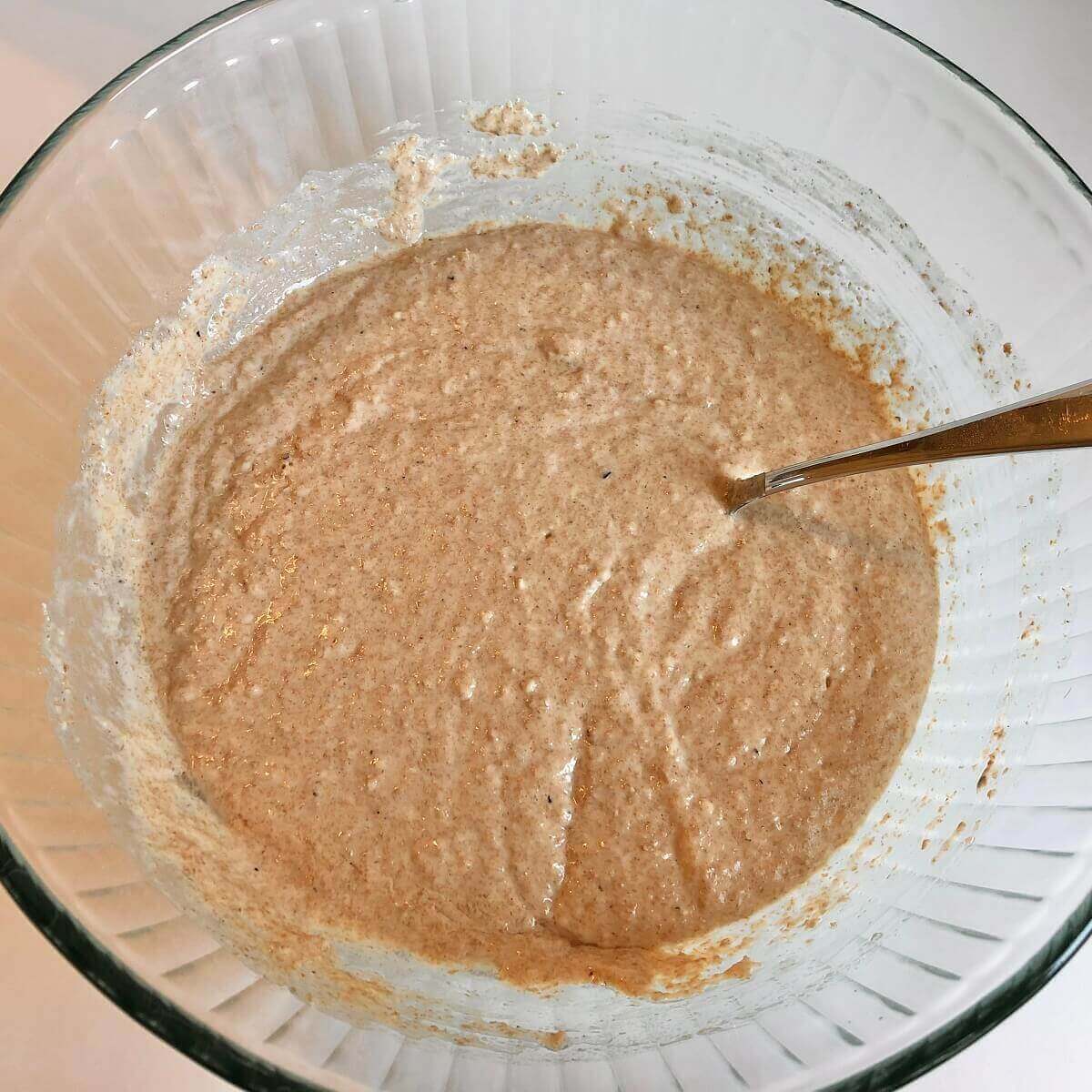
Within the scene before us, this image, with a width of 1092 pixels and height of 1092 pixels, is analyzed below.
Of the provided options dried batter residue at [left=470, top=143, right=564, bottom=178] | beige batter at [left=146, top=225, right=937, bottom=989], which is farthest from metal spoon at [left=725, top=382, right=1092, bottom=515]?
dried batter residue at [left=470, top=143, right=564, bottom=178]

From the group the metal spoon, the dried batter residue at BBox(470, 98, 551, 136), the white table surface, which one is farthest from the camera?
the dried batter residue at BBox(470, 98, 551, 136)

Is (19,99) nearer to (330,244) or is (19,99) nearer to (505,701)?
(330,244)

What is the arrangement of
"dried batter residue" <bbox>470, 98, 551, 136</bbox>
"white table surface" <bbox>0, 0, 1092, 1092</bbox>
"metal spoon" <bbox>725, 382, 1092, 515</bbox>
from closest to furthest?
"metal spoon" <bbox>725, 382, 1092, 515</bbox>
"white table surface" <bbox>0, 0, 1092, 1092</bbox>
"dried batter residue" <bbox>470, 98, 551, 136</bbox>

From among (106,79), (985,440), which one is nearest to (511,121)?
(106,79)

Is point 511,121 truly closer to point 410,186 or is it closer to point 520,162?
point 520,162

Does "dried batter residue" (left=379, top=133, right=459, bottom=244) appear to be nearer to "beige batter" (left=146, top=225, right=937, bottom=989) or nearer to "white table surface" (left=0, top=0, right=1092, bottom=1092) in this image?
"beige batter" (left=146, top=225, right=937, bottom=989)

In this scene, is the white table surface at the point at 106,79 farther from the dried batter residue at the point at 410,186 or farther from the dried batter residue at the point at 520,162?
the dried batter residue at the point at 520,162
